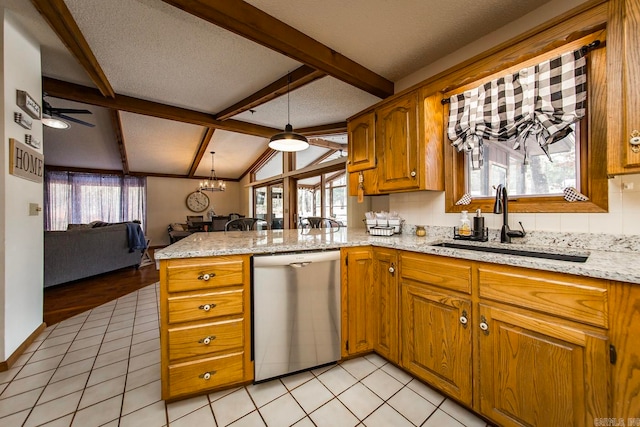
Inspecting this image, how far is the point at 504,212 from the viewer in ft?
5.14

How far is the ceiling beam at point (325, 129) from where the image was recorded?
169 inches

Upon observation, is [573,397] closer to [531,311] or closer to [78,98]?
[531,311]

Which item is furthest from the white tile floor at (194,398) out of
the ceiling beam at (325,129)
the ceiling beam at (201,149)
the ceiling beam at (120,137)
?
the ceiling beam at (201,149)

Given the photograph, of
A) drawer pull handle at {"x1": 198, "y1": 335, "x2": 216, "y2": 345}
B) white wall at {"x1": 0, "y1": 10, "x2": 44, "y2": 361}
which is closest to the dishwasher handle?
drawer pull handle at {"x1": 198, "y1": 335, "x2": 216, "y2": 345}

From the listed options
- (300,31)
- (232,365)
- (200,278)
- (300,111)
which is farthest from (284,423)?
(300,111)

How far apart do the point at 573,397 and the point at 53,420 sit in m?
2.44

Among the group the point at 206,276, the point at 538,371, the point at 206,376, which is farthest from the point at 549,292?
the point at 206,376

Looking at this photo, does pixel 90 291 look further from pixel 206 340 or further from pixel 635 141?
pixel 635 141

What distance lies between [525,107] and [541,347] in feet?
4.25

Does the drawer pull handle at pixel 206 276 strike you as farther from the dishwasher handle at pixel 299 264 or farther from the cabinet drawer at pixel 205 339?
the dishwasher handle at pixel 299 264

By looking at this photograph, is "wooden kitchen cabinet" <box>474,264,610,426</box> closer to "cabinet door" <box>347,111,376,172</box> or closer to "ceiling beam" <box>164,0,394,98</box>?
"cabinet door" <box>347,111,376,172</box>

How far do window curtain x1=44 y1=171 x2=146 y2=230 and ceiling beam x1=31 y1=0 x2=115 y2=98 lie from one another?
19.1 feet

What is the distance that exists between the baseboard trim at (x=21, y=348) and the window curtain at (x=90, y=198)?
5986 mm

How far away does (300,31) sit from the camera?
1.84 meters
